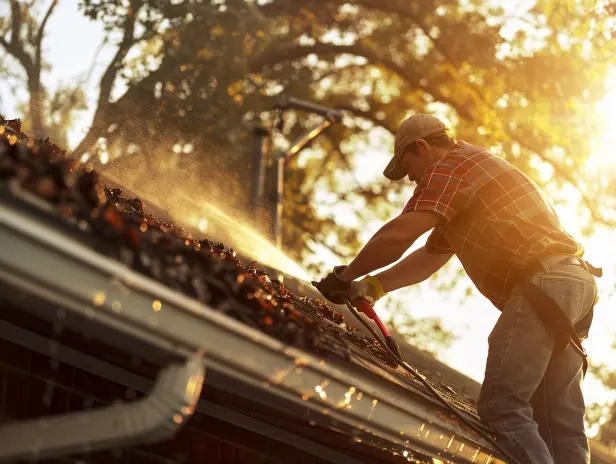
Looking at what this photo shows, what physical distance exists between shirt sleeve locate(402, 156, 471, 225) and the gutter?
1.00 meters

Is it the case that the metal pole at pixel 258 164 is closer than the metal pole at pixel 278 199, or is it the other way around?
the metal pole at pixel 278 199

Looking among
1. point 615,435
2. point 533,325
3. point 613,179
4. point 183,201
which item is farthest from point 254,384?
point 615,435

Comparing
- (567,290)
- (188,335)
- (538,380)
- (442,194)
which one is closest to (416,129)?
(442,194)

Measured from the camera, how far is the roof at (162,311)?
2.12 metres

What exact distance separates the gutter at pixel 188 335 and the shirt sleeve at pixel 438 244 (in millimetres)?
1657

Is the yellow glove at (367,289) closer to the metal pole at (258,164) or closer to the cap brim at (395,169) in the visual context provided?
the cap brim at (395,169)

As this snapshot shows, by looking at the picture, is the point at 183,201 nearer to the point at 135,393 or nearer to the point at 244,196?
the point at 135,393

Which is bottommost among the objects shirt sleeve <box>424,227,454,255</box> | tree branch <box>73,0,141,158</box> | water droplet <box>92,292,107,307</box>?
water droplet <box>92,292,107,307</box>

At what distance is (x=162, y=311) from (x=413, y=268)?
9.98 ft

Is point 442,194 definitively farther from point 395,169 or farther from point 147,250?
point 147,250

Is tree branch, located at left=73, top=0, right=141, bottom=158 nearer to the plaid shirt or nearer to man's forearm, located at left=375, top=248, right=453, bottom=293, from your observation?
man's forearm, located at left=375, top=248, right=453, bottom=293

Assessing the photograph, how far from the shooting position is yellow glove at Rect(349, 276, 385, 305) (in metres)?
4.51

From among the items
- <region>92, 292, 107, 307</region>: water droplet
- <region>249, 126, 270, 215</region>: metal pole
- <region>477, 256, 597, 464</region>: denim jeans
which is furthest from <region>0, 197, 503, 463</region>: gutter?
<region>249, 126, 270, 215</region>: metal pole

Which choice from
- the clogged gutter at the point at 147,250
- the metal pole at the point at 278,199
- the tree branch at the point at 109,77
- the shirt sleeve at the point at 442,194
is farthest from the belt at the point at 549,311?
the tree branch at the point at 109,77
